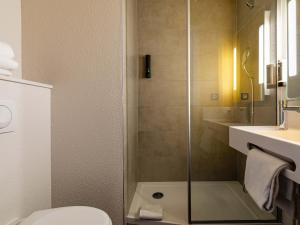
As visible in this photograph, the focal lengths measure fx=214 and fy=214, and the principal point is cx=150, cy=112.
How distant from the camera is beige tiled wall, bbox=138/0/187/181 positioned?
2.34 m

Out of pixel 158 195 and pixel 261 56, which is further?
pixel 158 195

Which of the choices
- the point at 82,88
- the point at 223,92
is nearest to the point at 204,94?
the point at 223,92

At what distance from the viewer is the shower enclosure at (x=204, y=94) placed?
66.2 inches

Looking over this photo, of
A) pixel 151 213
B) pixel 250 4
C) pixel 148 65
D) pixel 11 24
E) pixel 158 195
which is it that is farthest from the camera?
pixel 148 65

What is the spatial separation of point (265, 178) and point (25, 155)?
123cm

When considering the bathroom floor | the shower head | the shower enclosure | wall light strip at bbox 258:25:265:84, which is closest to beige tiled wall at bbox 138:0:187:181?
the shower enclosure

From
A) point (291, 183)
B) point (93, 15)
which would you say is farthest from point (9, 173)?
point (291, 183)

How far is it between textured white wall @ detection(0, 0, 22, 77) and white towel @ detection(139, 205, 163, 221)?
51.9 inches

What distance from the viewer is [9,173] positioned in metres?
1.12

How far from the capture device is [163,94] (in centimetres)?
236

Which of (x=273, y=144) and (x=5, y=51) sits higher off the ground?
(x=5, y=51)

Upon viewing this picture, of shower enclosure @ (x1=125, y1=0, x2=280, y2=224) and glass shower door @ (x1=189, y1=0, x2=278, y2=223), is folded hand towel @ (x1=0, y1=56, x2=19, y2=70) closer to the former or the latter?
shower enclosure @ (x1=125, y1=0, x2=280, y2=224)

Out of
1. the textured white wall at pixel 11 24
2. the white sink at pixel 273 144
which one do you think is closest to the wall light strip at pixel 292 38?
the white sink at pixel 273 144

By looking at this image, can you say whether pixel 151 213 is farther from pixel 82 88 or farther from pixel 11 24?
pixel 11 24
